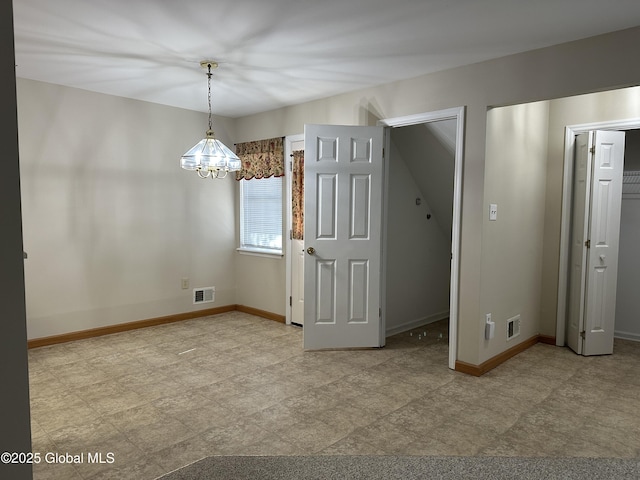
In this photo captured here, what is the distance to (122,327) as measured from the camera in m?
4.65

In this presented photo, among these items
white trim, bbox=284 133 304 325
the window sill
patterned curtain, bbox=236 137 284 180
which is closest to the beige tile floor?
white trim, bbox=284 133 304 325

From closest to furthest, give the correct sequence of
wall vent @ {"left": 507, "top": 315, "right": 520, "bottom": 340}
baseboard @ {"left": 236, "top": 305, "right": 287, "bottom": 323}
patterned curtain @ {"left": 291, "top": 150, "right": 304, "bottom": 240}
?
wall vent @ {"left": 507, "top": 315, "right": 520, "bottom": 340}
patterned curtain @ {"left": 291, "top": 150, "right": 304, "bottom": 240}
baseboard @ {"left": 236, "top": 305, "right": 287, "bottom": 323}

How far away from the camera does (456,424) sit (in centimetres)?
267

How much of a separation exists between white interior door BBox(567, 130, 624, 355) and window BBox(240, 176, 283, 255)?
3153 mm

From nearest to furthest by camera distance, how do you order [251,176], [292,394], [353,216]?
[292,394], [353,216], [251,176]

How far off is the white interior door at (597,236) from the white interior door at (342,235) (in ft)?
6.20

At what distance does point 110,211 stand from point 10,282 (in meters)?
3.94

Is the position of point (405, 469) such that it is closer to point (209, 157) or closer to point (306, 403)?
point (306, 403)

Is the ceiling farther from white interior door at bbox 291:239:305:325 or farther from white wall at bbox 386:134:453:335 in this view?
white interior door at bbox 291:239:305:325

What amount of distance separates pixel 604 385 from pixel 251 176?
412 centimetres

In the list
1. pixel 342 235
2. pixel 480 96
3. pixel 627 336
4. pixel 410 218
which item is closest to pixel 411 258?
pixel 410 218

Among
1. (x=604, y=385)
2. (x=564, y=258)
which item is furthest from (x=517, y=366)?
(x=564, y=258)

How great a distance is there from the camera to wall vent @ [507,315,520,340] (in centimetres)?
389

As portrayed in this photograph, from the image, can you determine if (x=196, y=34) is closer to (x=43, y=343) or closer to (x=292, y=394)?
(x=292, y=394)
